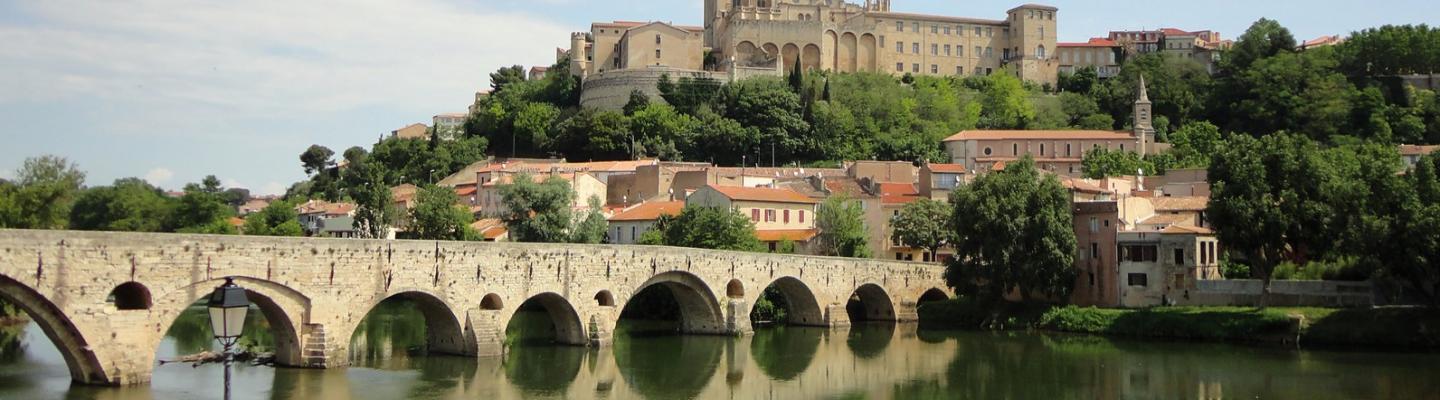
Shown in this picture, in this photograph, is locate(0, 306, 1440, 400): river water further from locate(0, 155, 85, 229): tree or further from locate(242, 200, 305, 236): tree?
locate(242, 200, 305, 236): tree

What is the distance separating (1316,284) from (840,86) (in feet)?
191

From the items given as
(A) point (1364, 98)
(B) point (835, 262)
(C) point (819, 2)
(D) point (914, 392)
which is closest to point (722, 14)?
(C) point (819, 2)

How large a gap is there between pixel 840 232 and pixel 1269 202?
19.9 meters

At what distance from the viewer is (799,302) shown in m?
55.3

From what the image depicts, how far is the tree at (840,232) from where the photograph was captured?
204 ft

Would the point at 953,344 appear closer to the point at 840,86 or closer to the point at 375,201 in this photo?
the point at 375,201

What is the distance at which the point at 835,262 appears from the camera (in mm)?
54312

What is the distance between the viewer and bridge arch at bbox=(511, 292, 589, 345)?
4188 cm

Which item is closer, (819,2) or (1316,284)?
(1316,284)

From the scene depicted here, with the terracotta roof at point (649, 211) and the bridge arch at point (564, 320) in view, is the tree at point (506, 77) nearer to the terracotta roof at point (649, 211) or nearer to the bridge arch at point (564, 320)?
the terracotta roof at point (649, 211)

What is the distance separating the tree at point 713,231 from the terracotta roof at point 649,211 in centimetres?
587

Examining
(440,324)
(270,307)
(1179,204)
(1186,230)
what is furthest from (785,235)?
(270,307)

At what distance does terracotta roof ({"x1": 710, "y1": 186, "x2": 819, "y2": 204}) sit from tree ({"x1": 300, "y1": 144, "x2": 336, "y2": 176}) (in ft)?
247

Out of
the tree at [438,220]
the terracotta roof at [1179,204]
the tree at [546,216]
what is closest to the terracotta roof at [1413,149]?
the terracotta roof at [1179,204]
